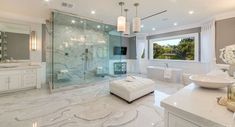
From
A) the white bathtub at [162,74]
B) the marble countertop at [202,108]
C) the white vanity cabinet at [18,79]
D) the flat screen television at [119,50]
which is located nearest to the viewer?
the marble countertop at [202,108]

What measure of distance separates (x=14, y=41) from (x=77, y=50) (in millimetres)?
2305

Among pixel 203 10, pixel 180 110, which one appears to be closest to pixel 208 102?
pixel 180 110

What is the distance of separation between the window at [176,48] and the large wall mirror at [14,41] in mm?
6367

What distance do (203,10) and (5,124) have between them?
602cm

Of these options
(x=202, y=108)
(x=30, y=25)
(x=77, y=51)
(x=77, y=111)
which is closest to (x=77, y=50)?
(x=77, y=51)

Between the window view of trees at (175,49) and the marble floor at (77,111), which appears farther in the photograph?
the window view of trees at (175,49)

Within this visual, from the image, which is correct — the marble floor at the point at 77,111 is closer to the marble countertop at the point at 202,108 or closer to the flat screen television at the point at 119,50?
the marble countertop at the point at 202,108

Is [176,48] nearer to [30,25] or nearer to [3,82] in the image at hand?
[30,25]

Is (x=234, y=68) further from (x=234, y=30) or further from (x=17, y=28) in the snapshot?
(x=17, y=28)

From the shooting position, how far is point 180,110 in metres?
0.85

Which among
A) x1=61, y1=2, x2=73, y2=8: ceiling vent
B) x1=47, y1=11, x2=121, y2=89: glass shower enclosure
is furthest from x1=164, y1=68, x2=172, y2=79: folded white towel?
x1=61, y1=2, x2=73, y2=8: ceiling vent

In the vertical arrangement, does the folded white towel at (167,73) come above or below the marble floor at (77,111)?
above

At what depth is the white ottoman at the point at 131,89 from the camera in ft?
10.6

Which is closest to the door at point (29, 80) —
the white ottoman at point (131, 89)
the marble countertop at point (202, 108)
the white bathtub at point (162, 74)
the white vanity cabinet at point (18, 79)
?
the white vanity cabinet at point (18, 79)
